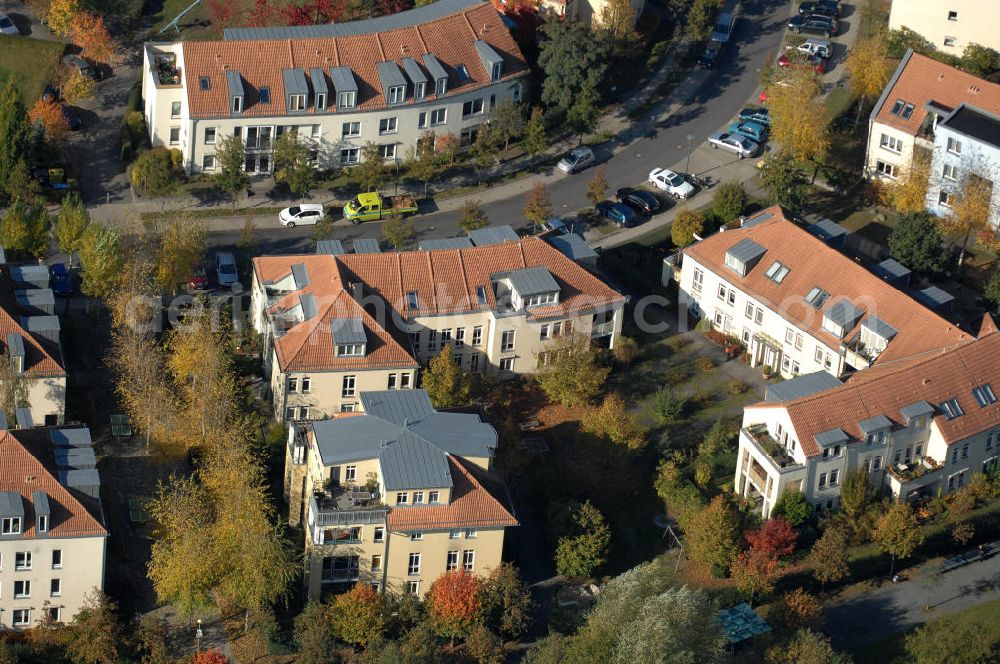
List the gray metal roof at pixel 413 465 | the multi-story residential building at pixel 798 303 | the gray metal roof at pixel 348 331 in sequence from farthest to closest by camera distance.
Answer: the multi-story residential building at pixel 798 303 → the gray metal roof at pixel 348 331 → the gray metal roof at pixel 413 465

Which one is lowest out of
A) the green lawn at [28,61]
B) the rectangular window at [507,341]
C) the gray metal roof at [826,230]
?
the rectangular window at [507,341]

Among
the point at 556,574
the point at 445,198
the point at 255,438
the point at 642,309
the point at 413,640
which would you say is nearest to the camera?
the point at 413,640

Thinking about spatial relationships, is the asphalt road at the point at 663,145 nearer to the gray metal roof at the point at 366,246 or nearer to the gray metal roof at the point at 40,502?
the gray metal roof at the point at 366,246

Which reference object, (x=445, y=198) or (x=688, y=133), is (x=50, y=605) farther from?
(x=688, y=133)

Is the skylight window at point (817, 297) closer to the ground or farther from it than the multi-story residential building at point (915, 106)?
closer to the ground

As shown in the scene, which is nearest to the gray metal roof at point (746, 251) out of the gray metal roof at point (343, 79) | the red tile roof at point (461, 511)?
the red tile roof at point (461, 511)

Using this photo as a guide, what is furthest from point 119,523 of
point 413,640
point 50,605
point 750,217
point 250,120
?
point 750,217

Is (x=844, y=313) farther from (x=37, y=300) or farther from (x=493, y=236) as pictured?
(x=37, y=300)
